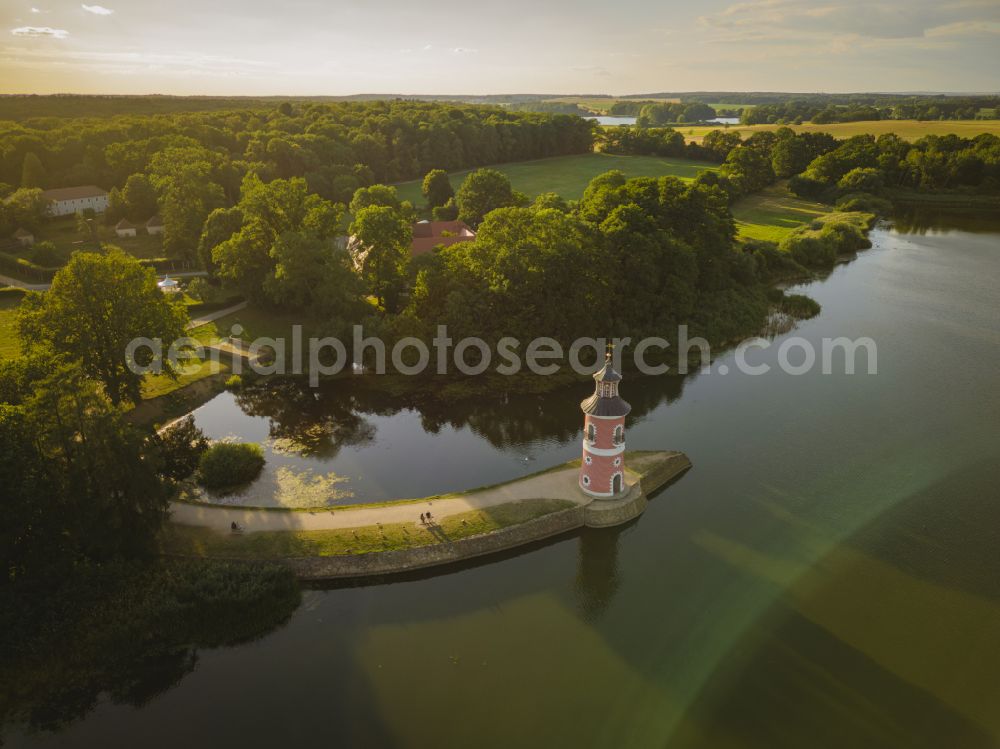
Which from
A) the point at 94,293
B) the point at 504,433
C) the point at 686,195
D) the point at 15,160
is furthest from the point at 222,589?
the point at 15,160

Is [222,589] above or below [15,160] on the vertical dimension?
below

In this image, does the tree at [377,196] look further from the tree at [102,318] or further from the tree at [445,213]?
the tree at [102,318]

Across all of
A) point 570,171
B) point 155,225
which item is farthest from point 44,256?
point 570,171

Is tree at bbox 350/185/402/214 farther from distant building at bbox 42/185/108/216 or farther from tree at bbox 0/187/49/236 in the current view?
distant building at bbox 42/185/108/216

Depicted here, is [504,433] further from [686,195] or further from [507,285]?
[686,195]

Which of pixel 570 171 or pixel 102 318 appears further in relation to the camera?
pixel 570 171

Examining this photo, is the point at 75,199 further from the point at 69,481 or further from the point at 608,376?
the point at 608,376

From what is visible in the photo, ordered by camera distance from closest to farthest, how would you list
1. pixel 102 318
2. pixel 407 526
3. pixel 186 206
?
pixel 407 526 < pixel 102 318 < pixel 186 206
